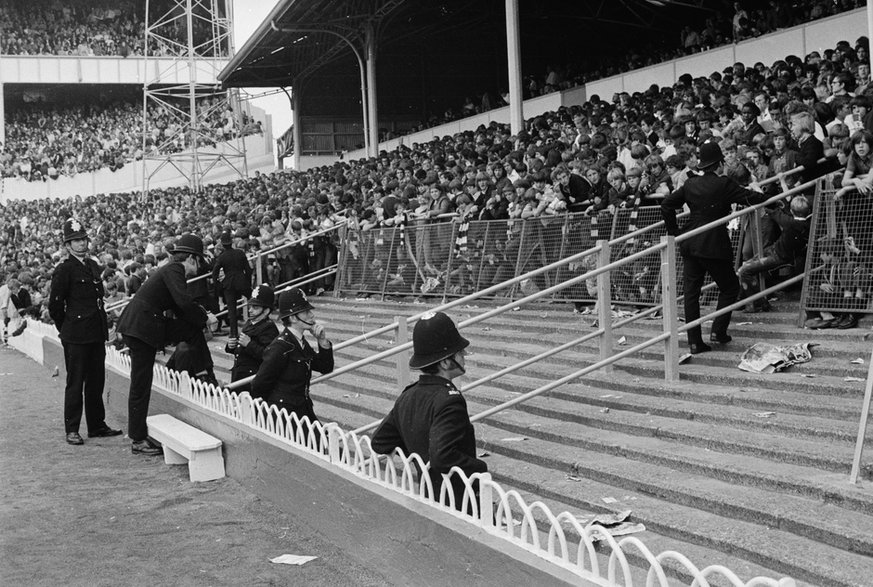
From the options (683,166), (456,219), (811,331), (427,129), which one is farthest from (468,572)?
(427,129)

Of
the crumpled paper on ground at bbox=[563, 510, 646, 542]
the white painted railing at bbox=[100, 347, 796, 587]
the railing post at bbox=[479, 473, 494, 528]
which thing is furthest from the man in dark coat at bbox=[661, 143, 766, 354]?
the railing post at bbox=[479, 473, 494, 528]

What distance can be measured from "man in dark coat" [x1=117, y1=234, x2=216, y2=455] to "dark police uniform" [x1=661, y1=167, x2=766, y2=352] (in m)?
4.28

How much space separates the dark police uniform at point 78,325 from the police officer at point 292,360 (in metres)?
2.92

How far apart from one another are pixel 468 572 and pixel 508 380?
4.58 metres

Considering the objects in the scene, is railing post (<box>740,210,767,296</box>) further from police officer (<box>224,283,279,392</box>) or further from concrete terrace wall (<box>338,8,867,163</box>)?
concrete terrace wall (<box>338,8,867,163</box>)

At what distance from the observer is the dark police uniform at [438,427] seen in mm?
4469

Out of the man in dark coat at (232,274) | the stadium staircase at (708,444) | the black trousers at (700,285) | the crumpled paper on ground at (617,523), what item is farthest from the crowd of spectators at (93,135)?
the crumpled paper on ground at (617,523)

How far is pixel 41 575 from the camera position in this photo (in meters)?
5.70

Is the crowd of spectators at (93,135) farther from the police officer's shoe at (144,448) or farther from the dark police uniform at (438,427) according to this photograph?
the dark police uniform at (438,427)

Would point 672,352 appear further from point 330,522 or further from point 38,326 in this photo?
point 38,326

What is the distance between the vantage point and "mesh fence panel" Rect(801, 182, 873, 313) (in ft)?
25.0

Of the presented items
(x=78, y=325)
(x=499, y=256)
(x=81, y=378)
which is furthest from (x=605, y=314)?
(x=81, y=378)

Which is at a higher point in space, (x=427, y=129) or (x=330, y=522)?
(x=427, y=129)

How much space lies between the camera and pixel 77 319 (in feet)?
30.5
